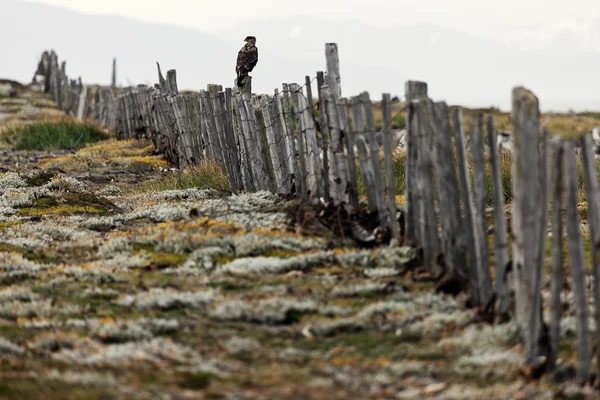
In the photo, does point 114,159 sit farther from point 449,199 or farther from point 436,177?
point 449,199

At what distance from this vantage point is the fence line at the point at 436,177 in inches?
249

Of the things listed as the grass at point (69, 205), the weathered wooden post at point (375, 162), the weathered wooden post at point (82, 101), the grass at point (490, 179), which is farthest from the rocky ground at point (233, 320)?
the weathered wooden post at point (82, 101)

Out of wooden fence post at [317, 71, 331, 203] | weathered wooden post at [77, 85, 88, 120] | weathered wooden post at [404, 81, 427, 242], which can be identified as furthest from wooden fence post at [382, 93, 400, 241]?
weathered wooden post at [77, 85, 88, 120]

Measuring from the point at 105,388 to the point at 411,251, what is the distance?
4.37 m

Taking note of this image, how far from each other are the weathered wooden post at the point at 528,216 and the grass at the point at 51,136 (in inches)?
964

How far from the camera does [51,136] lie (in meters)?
29.9

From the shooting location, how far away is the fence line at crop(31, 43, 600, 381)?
20.8ft

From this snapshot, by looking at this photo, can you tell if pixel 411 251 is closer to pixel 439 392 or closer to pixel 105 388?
pixel 439 392

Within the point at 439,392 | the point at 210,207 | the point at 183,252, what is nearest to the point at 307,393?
the point at 439,392

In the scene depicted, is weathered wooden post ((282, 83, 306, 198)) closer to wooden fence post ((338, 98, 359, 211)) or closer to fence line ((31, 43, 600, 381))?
fence line ((31, 43, 600, 381))

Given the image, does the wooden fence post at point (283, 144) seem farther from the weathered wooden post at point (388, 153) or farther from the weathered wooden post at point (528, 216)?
the weathered wooden post at point (528, 216)

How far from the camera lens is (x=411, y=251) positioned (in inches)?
368

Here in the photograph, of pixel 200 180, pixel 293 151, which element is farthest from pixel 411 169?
pixel 200 180

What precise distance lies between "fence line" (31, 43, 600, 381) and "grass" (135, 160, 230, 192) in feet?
0.73
